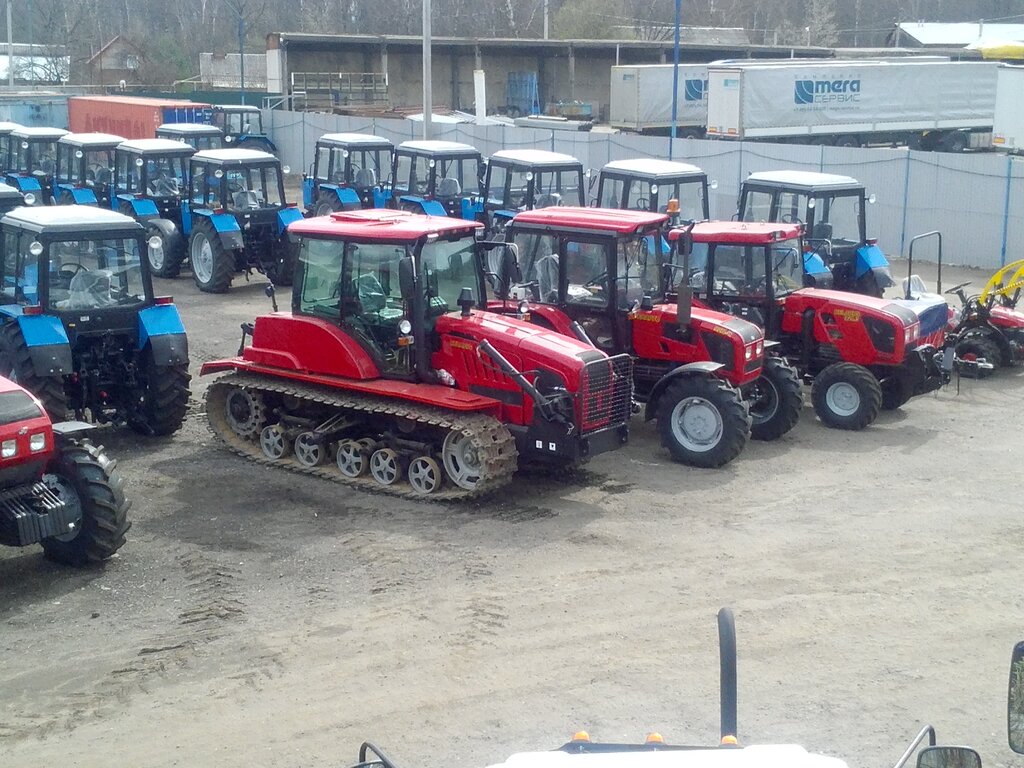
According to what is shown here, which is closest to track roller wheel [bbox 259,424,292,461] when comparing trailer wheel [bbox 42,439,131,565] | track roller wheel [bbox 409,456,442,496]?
track roller wheel [bbox 409,456,442,496]

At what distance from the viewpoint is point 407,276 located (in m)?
9.95

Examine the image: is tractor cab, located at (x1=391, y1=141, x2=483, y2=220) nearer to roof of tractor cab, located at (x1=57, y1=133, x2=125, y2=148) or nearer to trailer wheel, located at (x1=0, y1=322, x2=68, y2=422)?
roof of tractor cab, located at (x1=57, y1=133, x2=125, y2=148)

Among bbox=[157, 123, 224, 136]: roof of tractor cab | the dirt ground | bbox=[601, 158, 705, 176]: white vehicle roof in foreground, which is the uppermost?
bbox=[157, 123, 224, 136]: roof of tractor cab

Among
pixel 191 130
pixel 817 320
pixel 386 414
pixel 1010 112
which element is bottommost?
pixel 386 414

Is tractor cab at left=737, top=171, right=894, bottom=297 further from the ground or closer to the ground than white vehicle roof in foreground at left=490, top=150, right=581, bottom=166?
closer to the ground

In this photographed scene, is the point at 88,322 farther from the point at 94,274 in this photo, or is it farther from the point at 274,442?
the point at 274,442

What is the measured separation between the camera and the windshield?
11125 millimetres

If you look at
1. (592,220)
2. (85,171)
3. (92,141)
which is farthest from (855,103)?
(592,220)

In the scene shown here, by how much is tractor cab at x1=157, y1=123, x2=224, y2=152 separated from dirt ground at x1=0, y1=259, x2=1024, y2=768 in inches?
714

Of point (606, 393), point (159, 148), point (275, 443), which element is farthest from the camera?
point (159, 148)

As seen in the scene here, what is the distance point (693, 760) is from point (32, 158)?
1052 inches

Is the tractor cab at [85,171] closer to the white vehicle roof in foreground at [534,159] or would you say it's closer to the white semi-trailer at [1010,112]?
the white vehicle roof in foreground at [534,159]

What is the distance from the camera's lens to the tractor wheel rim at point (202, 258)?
2069 cm

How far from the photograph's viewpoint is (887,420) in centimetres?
1323
